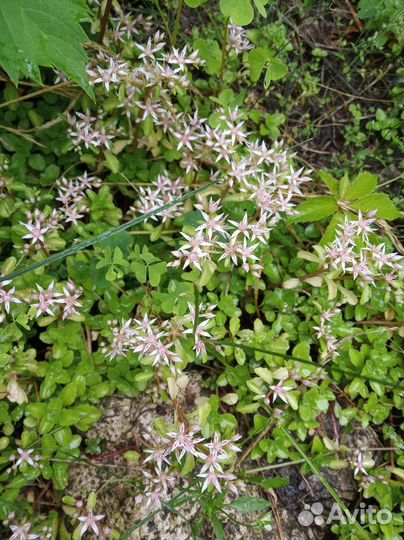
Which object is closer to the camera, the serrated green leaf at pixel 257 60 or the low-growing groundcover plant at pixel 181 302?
the low-growing groundcover plant at pixel 181 302

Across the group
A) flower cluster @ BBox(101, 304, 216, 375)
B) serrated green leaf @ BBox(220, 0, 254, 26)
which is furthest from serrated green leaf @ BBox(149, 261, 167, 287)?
serrated green leaf @ BBox(220, 0, 254, 26)

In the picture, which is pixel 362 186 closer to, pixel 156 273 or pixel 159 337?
pixel 156 273

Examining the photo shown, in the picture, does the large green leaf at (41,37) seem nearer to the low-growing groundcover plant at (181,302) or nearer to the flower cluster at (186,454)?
the low-growing groundcover plant at (181,302)

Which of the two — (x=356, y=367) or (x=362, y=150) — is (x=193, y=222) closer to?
(x=356, y=367)

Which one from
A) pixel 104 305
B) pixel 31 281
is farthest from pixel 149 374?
pixel 31 281

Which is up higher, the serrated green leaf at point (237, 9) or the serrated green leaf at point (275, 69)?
the serrated green leaf at point (237, 9)

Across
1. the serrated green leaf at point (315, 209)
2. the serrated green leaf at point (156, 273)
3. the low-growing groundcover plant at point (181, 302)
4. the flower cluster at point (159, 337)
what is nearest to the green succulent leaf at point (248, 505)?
the low-growing groundcover plant at point (181, 302)

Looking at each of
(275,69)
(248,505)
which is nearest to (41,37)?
(275,69)

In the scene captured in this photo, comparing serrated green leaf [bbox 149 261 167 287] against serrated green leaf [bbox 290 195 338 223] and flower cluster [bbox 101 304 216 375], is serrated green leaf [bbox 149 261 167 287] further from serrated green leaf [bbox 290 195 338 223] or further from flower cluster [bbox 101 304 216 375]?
serrated green leaf [bbox 290 195 338 223]
